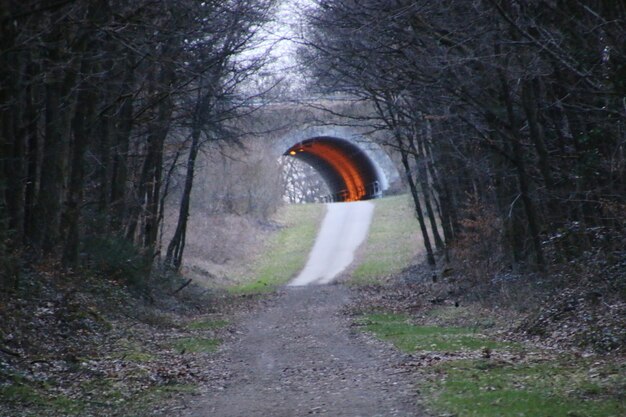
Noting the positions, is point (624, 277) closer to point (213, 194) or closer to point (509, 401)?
point (509, 401)

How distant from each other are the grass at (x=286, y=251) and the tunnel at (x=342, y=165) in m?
4.43

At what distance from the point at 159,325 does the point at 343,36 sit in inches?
344

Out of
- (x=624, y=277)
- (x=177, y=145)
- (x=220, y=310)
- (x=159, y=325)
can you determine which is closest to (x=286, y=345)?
(x=159, y=325)

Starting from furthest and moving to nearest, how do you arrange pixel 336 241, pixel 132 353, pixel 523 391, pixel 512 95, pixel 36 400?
pixel 336 241, pixel 512 95, pixel 132 353, pixel 36 400, pixel 523 391

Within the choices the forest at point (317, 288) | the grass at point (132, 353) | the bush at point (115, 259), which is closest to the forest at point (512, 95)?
the forest at point (317, 288)

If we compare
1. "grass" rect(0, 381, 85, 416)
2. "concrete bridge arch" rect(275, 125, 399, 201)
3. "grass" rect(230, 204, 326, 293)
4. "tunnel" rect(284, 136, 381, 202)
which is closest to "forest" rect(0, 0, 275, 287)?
"grass" rect(0, 381, 85, 416)

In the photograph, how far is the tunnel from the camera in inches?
2469

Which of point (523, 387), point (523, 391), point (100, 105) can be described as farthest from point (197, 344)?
point (523, 391)

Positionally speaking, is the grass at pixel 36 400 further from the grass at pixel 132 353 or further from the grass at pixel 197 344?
the grass at pixel 197 344

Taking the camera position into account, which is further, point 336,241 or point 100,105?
point 336,241

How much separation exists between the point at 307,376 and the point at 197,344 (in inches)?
207

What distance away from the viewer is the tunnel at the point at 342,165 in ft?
206

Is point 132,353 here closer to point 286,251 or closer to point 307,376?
point 307,376

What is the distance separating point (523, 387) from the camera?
1069 cm
